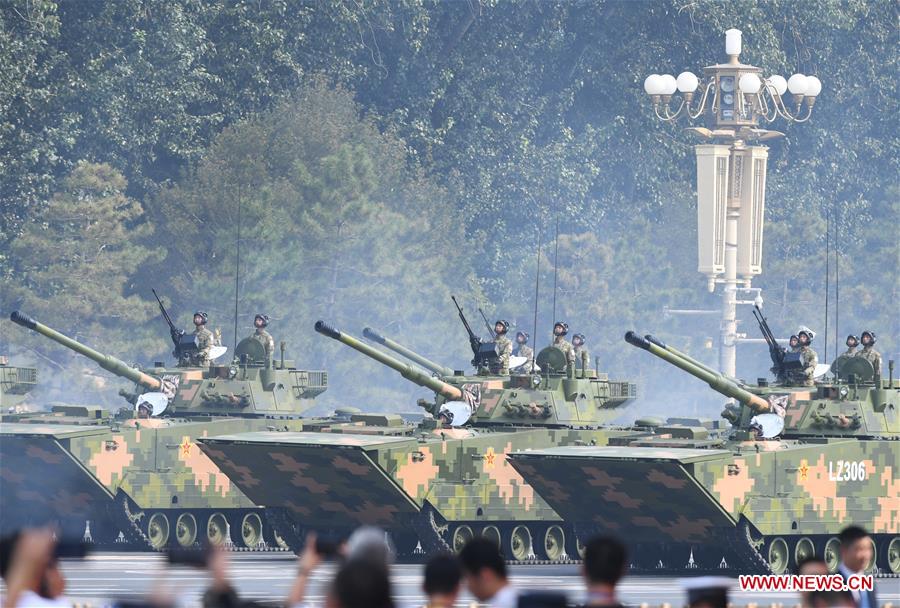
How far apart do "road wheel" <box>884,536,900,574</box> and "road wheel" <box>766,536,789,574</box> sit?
1.69 metres

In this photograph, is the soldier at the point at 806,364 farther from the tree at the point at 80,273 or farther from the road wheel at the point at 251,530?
the tree at the point at 80,273

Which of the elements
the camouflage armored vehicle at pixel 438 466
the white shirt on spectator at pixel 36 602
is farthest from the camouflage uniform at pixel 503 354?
the white shirt on spectator at pixel 36 602

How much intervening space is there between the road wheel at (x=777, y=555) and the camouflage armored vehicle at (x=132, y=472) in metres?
8.83

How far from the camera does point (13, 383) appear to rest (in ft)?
126

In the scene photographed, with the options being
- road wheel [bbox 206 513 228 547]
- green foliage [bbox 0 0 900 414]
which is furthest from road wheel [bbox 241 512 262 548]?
green foliage [bbox 0 0 900 414]

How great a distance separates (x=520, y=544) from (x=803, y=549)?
4483mm

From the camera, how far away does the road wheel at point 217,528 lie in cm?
3544

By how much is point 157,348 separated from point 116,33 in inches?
366

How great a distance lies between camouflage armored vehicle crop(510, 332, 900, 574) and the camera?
29.4 metres

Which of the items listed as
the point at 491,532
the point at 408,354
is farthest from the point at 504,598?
the point at 408,354

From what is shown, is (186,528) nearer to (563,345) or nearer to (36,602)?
(563,345)

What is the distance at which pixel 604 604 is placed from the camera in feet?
38.5

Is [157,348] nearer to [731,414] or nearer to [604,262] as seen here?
[604,262]

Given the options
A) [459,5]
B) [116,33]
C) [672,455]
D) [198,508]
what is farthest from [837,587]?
[459,5]
